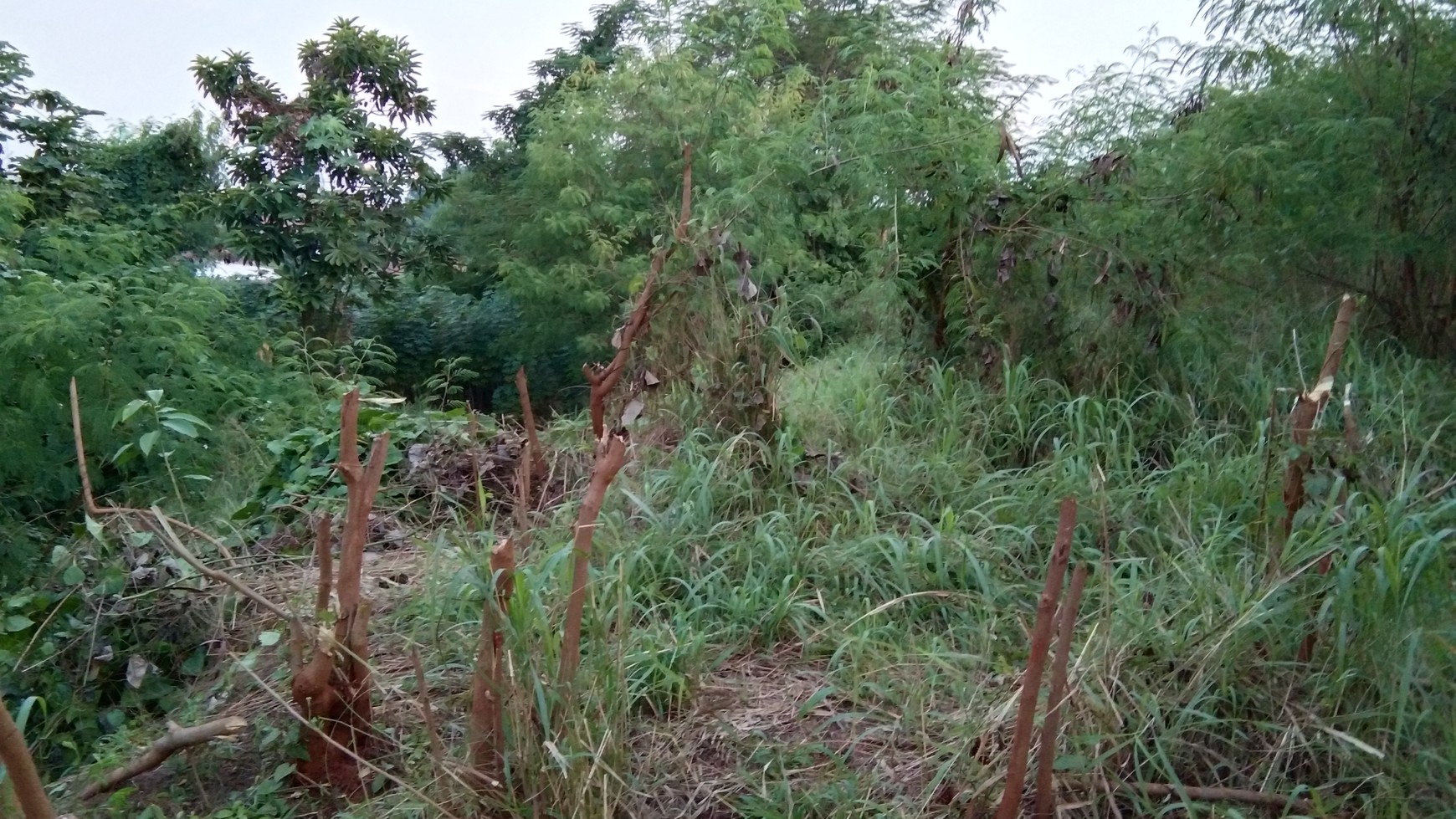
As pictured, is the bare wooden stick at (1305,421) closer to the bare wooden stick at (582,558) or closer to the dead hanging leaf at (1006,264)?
the bare wooden stick at (582,558)

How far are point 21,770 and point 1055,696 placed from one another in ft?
5.55

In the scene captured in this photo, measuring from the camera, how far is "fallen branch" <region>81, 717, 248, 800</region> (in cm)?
217

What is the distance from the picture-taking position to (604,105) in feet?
33.1

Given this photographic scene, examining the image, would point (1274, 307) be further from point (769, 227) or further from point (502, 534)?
point (502, 534)

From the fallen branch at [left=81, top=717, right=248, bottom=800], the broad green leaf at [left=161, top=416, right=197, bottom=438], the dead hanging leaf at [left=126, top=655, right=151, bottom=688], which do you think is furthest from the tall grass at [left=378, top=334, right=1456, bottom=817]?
the broad green leaf at [left=161, top=416, right=197, bottom=438]

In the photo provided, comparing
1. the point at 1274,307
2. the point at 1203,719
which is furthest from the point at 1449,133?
the point at 1203,719

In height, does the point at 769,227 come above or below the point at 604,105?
below

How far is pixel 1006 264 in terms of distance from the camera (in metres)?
4.21

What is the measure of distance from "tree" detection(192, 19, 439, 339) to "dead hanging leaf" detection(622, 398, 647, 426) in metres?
6.43

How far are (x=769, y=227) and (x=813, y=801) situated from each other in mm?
3497

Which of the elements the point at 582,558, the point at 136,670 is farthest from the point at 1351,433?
the point at 136,670

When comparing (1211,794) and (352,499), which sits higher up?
(352,499)

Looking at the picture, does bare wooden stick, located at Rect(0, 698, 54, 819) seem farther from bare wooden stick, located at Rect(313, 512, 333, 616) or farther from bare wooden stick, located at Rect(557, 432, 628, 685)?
bare wooden stick, located at Rect(557, 432, 628, 685)

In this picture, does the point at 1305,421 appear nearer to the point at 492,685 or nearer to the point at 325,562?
the point at 492,685
